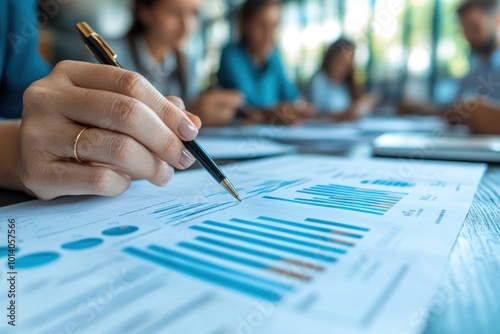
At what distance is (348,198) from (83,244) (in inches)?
8.3

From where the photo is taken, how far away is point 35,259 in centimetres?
20

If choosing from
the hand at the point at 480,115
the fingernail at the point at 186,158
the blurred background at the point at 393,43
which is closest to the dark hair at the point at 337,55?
the blurred background at the point at 393,43

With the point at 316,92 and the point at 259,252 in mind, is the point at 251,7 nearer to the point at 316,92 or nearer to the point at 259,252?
the point at 316,92

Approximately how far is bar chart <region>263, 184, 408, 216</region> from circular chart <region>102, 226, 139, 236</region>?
127mm

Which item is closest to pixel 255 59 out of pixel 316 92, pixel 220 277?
pixel 316 92

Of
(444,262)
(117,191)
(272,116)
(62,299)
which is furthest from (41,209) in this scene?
(272,116)

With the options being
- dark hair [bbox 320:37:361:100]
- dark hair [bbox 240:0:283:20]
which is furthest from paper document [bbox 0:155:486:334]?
dark hair [bbox 320:37:361:100]

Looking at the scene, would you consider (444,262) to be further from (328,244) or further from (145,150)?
(145,150)

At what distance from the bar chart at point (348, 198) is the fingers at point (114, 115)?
11cm

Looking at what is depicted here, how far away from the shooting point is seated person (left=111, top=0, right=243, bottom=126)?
1.35m

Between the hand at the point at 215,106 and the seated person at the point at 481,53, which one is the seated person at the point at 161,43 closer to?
the hand at the point at 215,106

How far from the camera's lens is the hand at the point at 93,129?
285mm

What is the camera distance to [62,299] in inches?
6.2

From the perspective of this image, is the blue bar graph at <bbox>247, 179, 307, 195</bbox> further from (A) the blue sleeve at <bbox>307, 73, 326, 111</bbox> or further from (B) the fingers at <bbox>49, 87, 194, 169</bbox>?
(A) the blue sleeve at <bbox>307, 73, 326, 111</bbox>
